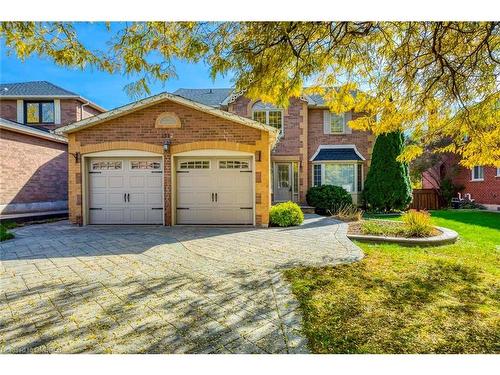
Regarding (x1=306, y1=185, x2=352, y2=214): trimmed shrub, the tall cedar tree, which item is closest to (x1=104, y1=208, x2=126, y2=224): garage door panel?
(x1=306, y1=185, x2=352, y2=214): trimmed shrub

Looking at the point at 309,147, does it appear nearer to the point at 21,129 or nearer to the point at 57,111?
the point at 21,129

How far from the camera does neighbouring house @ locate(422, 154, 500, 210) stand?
608 inches

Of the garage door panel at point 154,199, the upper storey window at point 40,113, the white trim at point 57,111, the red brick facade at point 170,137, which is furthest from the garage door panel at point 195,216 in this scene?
the upper storey window at point 40,113

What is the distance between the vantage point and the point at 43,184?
40.9ft

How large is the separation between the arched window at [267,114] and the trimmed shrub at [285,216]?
6.37 m

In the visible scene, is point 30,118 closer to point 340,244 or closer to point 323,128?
point 323,128

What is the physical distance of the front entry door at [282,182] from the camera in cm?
1466

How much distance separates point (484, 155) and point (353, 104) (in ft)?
9.45

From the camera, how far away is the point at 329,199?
505 inches

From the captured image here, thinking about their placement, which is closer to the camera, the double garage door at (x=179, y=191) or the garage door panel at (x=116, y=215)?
the double garage door at (x=179, y=191)

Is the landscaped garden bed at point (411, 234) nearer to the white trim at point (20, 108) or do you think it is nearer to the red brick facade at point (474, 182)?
the red brick facade at point (474, 182)

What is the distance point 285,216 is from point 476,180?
14707 millimetres

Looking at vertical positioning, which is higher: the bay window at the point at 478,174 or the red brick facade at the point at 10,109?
the red brick facade at the point at 10,109
